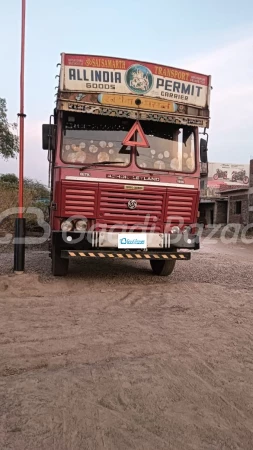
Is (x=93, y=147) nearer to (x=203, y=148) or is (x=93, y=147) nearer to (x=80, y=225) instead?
(x=80, y=225)

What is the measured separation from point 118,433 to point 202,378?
3.17 feet

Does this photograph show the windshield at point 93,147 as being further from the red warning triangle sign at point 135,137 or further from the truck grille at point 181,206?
the truck grille at point 181,206

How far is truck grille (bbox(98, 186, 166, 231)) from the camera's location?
6.19 meters

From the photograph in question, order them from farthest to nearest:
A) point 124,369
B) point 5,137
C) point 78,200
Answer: point 5,137 < point 78,200 < point 124,369

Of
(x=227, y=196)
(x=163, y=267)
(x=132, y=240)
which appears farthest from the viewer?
(x=227, y=196)

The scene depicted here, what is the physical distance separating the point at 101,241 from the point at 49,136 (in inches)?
75.4

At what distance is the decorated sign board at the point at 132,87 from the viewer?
6.13 m

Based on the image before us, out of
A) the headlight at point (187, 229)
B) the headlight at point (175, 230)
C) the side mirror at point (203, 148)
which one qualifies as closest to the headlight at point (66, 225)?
the headlight at point (175, 230)

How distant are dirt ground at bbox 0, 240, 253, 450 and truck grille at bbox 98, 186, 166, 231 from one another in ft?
3.72

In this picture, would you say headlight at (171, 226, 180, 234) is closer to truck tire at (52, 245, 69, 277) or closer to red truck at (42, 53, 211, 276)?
red truck at (42, 53, 211, 276)

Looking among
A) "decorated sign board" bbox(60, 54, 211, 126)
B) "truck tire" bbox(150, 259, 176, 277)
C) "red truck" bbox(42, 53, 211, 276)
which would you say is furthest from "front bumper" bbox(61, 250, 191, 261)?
"decorated sign board" bbox(60, 54, 211, 126)

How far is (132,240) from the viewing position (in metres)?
6.27

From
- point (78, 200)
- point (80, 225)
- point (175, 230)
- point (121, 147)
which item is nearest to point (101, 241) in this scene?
point (80, 225)

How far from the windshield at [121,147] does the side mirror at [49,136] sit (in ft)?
0.60
